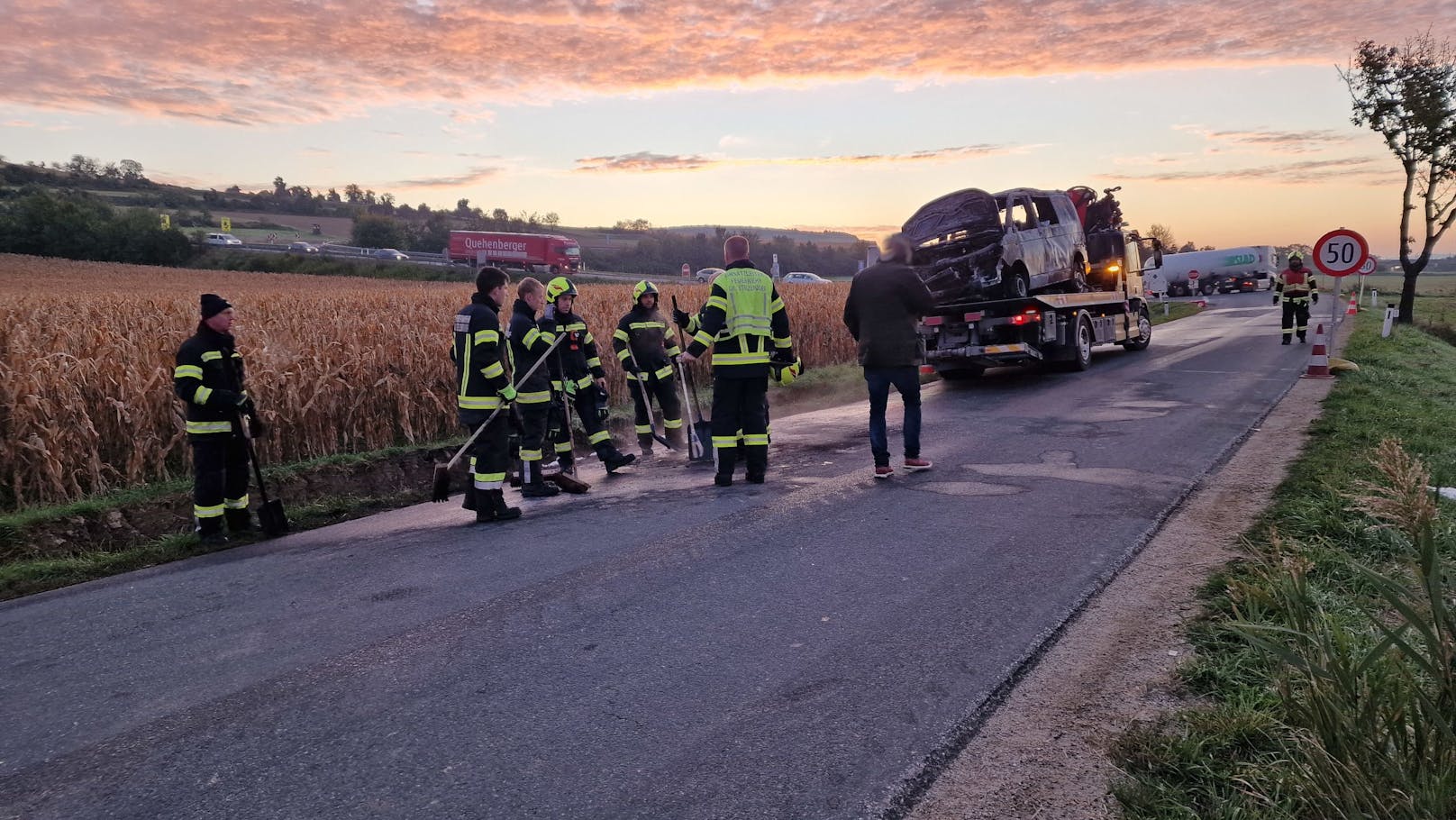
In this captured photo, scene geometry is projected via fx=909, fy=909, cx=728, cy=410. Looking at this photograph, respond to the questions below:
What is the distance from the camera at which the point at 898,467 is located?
835cm

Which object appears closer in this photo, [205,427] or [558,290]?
[205,427]

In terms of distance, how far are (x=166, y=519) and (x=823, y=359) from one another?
1462 cm

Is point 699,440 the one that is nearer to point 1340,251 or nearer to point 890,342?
point 890,342

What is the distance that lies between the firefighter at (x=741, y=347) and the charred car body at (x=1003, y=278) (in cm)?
657

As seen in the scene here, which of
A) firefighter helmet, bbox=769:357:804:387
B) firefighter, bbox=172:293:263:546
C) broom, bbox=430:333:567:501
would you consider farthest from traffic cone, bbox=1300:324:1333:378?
firefighter, bbox=172:293:263:546

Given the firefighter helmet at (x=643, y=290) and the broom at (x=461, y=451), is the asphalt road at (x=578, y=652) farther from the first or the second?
the firefighter helmet at (x=643, y=290)

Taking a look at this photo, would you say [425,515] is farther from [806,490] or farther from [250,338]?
[250,338]

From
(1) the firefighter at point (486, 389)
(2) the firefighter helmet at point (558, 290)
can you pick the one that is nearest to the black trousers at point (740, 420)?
A: (1) the firefighter at point (486, 389)

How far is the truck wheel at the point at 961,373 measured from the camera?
52.0ft

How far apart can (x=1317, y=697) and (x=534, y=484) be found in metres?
6.43

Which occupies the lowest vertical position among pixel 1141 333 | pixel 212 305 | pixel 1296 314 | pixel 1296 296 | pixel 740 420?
pixel 740 420

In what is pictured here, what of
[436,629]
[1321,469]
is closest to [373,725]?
[436,629]

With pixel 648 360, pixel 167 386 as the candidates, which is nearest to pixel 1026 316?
pixel 648 360

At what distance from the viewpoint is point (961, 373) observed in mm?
16281
